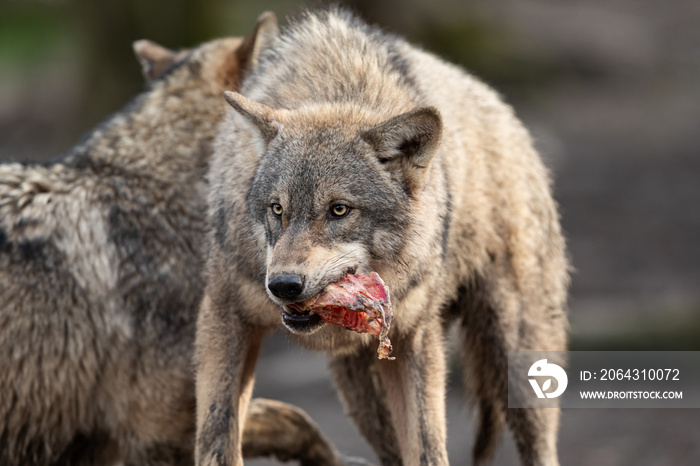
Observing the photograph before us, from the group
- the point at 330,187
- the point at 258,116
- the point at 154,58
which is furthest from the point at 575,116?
the point at 330,187

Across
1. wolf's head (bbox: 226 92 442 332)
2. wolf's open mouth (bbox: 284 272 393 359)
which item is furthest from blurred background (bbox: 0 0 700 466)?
wolf's head (bbox: 226 92 442 332)

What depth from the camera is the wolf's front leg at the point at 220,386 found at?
4277 mm

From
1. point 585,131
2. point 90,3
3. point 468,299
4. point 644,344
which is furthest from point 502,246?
point 585,131

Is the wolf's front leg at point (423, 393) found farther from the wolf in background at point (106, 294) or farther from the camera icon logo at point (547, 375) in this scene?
the wolf in background at point (106, 294)

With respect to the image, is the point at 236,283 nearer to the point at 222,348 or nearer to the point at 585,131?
the point at 222,348

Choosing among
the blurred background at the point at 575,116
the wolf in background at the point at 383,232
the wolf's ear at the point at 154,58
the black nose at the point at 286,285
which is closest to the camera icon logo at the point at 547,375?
the wolf in background at the point at 383,232

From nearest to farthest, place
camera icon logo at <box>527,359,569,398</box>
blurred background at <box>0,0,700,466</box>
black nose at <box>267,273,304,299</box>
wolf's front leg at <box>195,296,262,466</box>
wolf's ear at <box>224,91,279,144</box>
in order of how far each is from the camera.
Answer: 1. black nose at <box>267,273,304,299</box>
2. wolf's ear at <box>224,91,279,144</box>
3. wolf's front leg at <box>195,296,262,466</box>
4. camera icon logo at <box>527,359,569,398</box>
5. blurred background at <box>0,0,700,466</box>

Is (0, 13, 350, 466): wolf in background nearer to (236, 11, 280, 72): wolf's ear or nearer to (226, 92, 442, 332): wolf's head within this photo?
(236, 11, 280, 72): wolf's ear

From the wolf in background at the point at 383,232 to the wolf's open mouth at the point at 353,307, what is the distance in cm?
4

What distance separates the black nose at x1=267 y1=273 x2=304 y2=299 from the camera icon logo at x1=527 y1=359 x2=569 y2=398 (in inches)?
90.7

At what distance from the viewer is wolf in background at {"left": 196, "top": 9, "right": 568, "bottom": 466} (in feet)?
12.3

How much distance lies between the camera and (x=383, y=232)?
3.81 metres

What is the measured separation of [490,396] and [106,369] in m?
2.32

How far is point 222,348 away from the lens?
14.1ft
